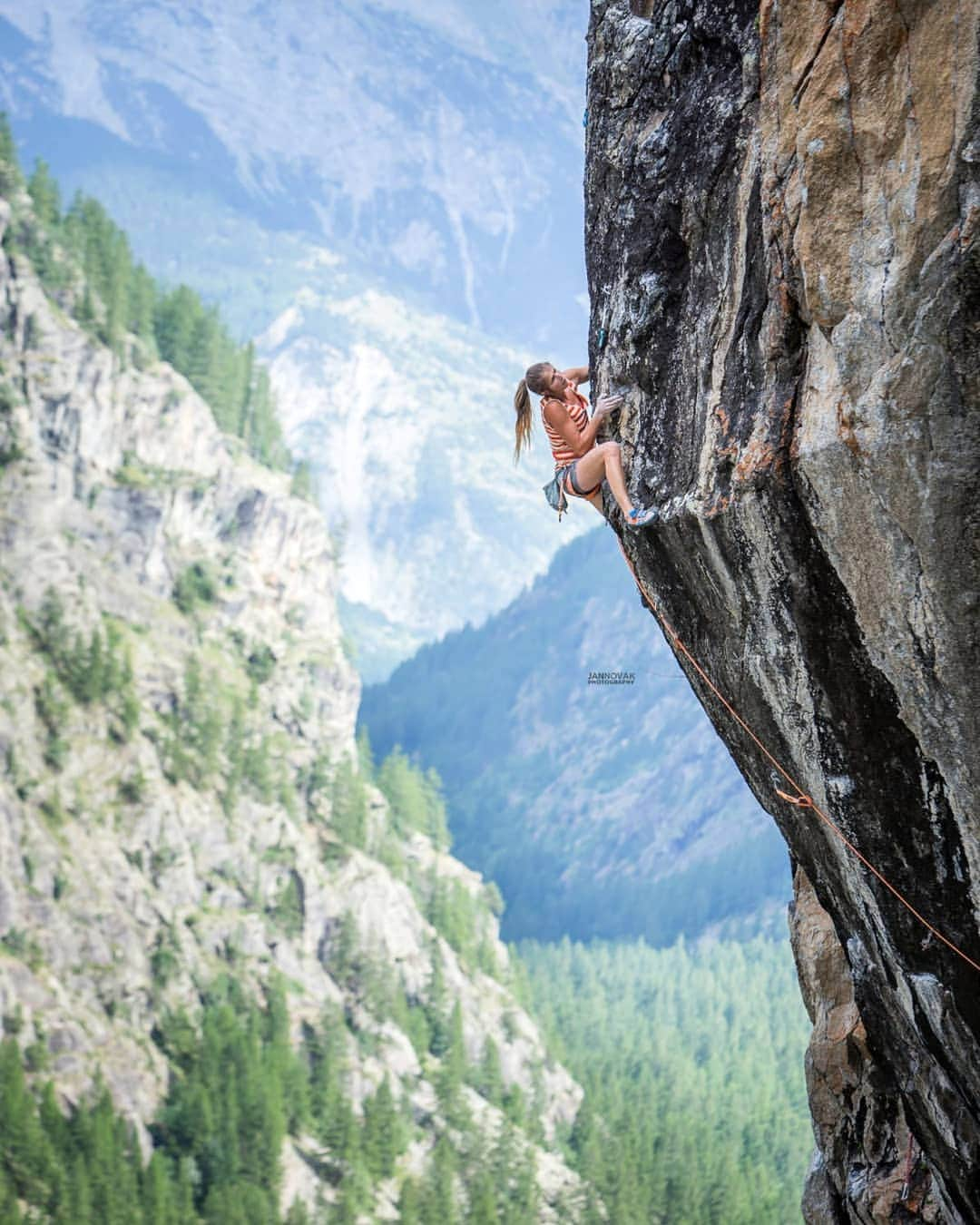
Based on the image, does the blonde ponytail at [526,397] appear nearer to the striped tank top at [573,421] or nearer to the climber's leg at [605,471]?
the striped tank top at [573,421]

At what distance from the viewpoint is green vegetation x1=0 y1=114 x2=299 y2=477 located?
112m

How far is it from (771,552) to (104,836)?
83403 millimetres

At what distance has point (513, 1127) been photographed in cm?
9881

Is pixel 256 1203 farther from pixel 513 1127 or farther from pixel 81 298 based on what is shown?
pixel 81 298

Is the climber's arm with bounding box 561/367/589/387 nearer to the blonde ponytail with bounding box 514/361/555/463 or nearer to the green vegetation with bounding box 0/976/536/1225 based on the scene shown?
the blonde ponytail with bounding box 514/361/555/463

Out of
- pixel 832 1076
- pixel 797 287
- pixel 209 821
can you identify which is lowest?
pixel 832 1076

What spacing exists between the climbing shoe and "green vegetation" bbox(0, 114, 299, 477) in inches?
3985

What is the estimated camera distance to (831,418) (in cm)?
1052

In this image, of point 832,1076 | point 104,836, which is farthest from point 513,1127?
point 832,1076

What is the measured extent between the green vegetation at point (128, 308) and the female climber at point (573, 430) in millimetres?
99595

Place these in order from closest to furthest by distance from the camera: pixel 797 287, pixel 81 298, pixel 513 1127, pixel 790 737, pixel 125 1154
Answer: pixel 797 287 < pixel 790 737 < pixel 125 1154 < pixel 513 1127 < pixel 81 298

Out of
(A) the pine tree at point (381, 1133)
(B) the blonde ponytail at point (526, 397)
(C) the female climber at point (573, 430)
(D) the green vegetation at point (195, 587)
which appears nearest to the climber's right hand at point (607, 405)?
(C) the female climber at point (573, 430)

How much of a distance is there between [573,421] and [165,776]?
3499 inches

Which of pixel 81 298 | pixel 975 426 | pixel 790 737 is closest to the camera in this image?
pixel 975 426
